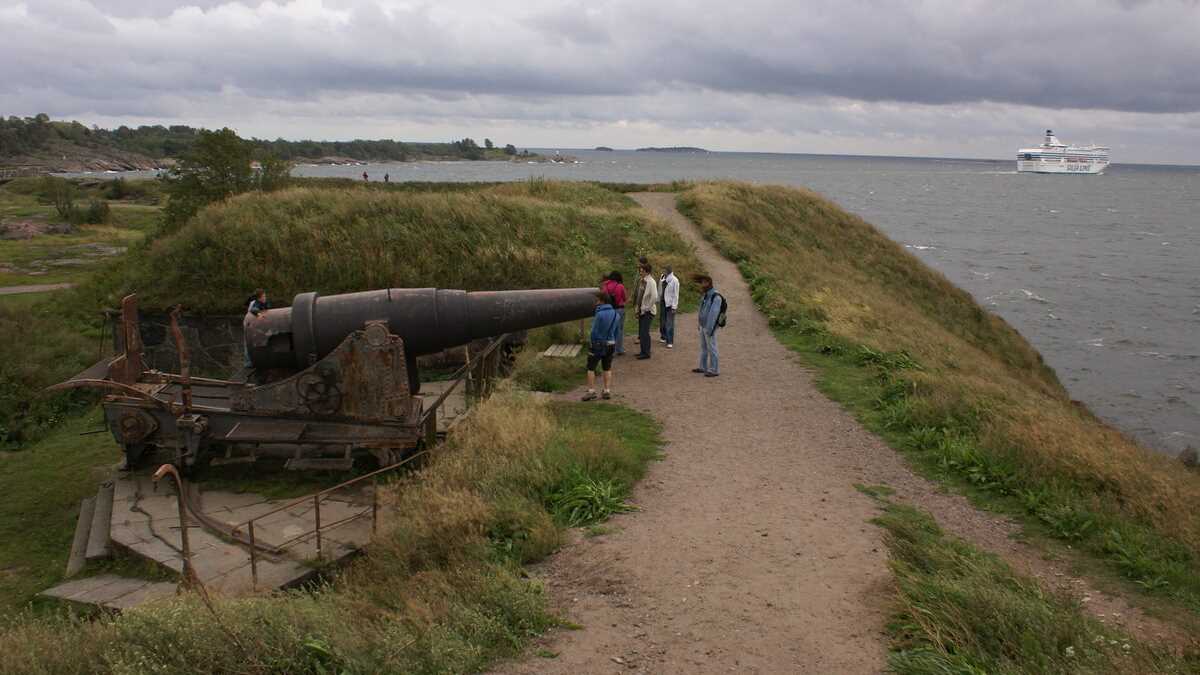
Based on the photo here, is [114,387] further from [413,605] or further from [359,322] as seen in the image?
[413,605]

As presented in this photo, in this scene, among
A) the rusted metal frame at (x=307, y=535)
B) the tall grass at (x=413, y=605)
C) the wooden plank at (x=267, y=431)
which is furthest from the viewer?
the wooden plank at (x=267, y=431)

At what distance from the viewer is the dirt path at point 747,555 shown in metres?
4.61

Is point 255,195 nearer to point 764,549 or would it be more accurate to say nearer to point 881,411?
point 881,411

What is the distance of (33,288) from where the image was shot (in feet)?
67.7

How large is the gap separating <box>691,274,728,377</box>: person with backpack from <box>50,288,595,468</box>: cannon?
3.34m

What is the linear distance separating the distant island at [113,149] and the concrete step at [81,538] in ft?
267

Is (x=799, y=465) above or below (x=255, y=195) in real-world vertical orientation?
below

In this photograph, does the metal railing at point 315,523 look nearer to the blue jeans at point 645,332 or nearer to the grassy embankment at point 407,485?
the grassy embankment at point 407,485

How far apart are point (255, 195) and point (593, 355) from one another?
10.5 m

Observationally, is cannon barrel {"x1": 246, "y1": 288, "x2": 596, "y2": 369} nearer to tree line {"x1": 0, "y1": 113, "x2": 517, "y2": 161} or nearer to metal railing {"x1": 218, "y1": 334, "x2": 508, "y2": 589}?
metal railing {"x1": 218, "y1": 334, "x2": 508, "y2": 589}

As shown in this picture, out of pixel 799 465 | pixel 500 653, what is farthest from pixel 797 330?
pixel 500 653

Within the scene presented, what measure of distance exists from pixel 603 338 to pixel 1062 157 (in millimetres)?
169124

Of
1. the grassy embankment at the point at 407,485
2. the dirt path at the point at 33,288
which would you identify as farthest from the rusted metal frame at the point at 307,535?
the dirt path at the point at 33,288

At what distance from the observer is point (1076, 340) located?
27.2 metres
